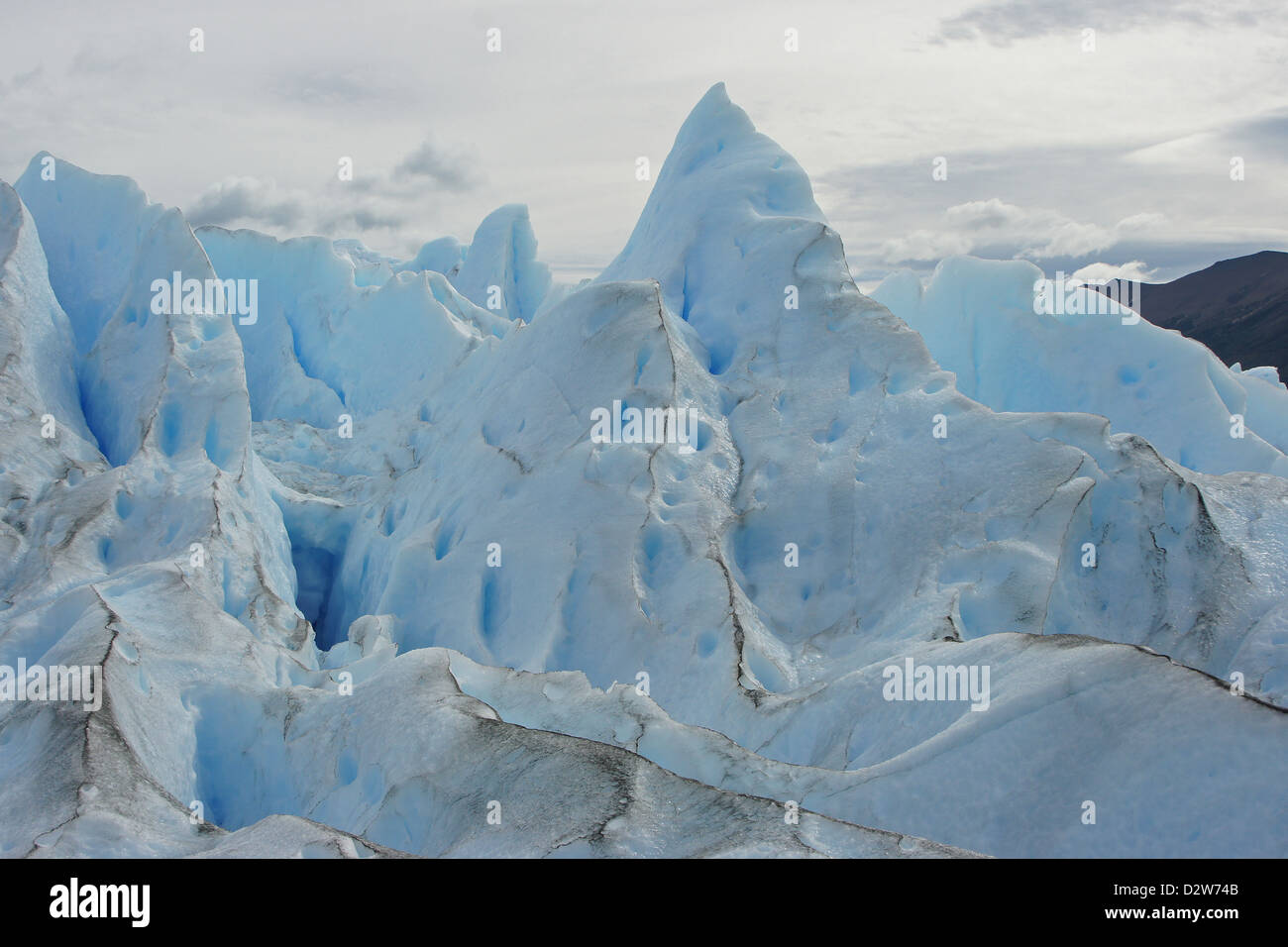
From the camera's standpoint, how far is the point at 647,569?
1020 centimetres

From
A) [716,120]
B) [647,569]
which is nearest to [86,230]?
[716,120]

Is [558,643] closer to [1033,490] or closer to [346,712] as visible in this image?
[346,712]

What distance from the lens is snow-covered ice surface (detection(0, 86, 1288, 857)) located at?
19.2 ft

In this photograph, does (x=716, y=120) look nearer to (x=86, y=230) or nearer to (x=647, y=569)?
(x=647, y=569)

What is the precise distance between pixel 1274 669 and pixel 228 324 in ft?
43.2

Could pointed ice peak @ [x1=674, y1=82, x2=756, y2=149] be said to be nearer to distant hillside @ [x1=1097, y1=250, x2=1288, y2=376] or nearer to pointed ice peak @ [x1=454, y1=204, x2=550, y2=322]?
pointed ice peak @ [x1=454, y1=204, x2=550, y2=322]

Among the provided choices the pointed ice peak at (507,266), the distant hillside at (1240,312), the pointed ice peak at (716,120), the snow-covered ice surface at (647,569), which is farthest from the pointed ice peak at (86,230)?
the distant hillside at (1240,312)

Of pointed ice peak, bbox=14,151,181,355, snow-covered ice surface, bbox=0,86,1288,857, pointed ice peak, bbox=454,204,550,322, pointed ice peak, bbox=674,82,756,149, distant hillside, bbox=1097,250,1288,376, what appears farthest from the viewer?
distant hillside, bbox=1097,250,1288,376

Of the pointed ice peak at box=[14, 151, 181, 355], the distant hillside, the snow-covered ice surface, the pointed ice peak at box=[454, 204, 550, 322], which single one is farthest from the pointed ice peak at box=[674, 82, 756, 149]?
the distant hillside

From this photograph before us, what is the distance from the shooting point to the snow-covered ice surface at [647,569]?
5.85 m

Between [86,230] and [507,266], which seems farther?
[507,266]

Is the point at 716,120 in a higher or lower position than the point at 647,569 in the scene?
higher

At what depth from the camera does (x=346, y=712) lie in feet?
24.5

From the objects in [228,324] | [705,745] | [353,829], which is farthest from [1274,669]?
[228,324]
